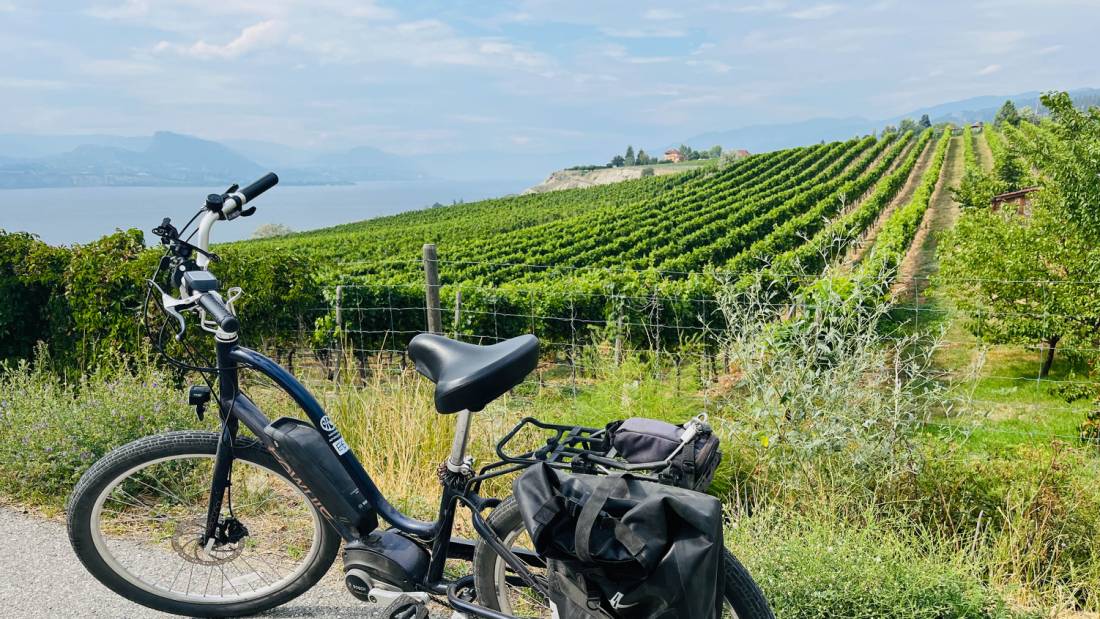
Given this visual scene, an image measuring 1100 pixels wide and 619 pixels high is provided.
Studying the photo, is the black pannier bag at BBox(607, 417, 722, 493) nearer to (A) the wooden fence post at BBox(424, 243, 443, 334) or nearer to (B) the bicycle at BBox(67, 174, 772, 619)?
(B) the bicycle at BBox(67, 174, 772, 619)

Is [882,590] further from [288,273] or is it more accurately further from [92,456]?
[288,273]

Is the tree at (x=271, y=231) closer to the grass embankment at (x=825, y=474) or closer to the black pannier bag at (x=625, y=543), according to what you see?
the grass embankment at (x=825, y=474)

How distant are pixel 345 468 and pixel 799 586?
154cm

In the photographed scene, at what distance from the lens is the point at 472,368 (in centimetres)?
216

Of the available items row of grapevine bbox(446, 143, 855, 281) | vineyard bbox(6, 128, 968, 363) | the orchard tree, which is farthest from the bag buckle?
row of grapevine bbox(446, 143, 855, 281)

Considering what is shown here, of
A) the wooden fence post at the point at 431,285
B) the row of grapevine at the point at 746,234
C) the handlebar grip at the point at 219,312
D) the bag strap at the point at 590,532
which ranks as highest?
the handlebar grip at the point at 219,312

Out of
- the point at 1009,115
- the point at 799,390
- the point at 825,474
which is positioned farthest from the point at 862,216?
the point at 1009,115

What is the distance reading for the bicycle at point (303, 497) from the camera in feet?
7.16

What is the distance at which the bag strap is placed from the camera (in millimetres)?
1611

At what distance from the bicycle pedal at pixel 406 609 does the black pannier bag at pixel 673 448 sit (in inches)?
33.3

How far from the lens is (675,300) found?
1080 centimetres

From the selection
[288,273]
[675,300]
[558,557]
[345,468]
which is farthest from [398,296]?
[558,557]

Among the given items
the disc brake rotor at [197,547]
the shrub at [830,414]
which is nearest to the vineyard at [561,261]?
the shrub at [830,414]

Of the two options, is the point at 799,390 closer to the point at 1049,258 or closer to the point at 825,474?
the point at 825,474
